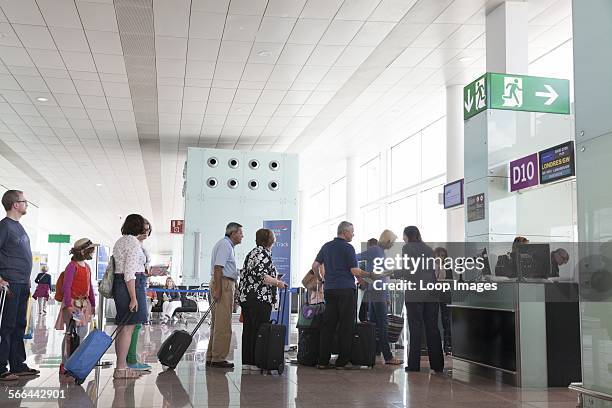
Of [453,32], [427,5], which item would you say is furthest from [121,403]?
[453,32]

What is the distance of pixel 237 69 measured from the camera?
10.6 metres

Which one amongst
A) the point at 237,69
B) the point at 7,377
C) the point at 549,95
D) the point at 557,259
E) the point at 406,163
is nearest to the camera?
the point at 7,377

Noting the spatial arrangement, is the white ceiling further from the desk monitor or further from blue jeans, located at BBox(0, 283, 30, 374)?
blue jeans, located at BBox(0, 283, 30, 374)

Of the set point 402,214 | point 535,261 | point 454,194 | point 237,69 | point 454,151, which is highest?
point 237,69

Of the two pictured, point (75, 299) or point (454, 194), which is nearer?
point (75, 299)

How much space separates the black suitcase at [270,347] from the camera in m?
6.41

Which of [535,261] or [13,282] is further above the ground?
[535,261]

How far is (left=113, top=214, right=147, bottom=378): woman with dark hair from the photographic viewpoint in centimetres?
577

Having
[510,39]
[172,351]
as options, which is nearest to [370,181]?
[510,39]

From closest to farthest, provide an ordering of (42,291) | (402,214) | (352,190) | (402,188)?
(402,188) → (402,214) → (42,291) → (352,190)

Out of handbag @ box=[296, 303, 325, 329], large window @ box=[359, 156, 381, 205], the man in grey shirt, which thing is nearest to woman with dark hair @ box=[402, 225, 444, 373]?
handbag @ box=[296, 303, 325, 329]

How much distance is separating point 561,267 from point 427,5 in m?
3.72

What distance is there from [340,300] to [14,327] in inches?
119

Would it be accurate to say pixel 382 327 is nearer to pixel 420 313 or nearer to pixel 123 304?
pixel 420 313
